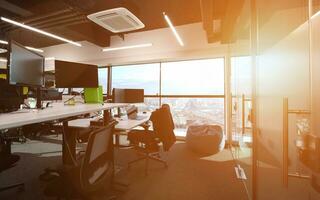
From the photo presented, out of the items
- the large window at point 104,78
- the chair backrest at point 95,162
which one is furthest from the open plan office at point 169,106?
the large window at point 104,78

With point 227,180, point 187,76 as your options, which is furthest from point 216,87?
point 227,180

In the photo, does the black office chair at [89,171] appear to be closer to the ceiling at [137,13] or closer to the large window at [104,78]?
the ceiling at [137,13]

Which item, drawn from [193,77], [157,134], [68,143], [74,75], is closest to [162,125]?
[157,134]

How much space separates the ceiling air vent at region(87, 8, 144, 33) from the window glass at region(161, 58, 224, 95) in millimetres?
2590

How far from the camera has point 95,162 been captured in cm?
137

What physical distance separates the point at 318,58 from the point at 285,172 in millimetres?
1278

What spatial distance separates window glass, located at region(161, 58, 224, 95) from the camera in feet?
16.8

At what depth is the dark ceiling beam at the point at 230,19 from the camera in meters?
2.78

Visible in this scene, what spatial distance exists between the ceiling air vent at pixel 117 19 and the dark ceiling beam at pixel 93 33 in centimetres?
222

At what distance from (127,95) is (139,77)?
5.59ft

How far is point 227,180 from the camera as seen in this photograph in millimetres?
2621

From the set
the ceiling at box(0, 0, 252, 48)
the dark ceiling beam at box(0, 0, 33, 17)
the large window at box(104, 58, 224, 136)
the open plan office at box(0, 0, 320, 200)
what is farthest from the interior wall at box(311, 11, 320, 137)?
the dark ceiling beam at box(0, 0, 33, 17)

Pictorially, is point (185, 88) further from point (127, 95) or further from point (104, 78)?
point (104, 78)

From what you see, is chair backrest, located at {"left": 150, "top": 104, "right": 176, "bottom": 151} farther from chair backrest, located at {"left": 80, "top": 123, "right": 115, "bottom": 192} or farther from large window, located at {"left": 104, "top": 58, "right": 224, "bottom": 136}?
large window, located at {"left": 104, "top": 58, "right": 224, "bottom": 136}
